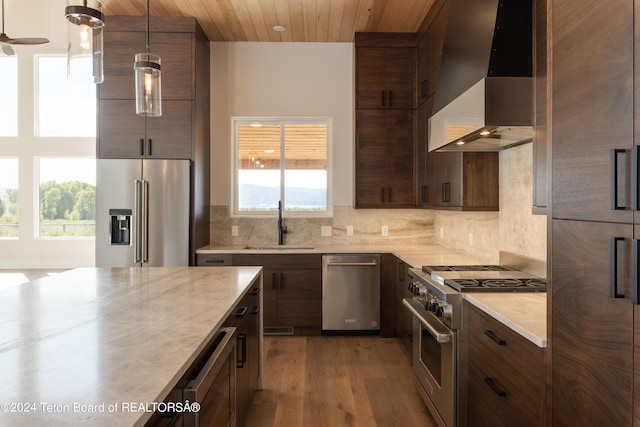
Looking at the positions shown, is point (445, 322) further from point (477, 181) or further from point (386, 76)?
point (386, 76)

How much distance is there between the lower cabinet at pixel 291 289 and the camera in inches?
165

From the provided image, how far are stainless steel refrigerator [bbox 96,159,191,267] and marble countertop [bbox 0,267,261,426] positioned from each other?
1629 millimetres

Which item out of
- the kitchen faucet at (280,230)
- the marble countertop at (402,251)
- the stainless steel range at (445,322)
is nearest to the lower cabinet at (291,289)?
the marble countertop at (402,251)

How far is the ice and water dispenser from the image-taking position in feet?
13.3

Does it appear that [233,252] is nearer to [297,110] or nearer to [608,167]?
[297,110]

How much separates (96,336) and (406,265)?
2.65m

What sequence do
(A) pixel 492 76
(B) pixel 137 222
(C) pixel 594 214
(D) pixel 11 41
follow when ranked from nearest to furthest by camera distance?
(C) pixel 594 214
(A) pixel 492 76
(D) pixel 11 41
(B) pixel 137 222

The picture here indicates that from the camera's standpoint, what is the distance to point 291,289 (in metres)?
4.20

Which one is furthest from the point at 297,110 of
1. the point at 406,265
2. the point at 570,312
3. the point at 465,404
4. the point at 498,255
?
the point at 570,312

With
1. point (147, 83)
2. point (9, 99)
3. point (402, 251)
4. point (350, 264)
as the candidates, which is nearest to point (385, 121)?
point (402, 251)

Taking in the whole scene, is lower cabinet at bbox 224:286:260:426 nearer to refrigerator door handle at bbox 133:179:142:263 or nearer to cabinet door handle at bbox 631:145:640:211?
cabinet door handle at bbox 631:145:640:211

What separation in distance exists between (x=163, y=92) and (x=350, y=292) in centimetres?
264

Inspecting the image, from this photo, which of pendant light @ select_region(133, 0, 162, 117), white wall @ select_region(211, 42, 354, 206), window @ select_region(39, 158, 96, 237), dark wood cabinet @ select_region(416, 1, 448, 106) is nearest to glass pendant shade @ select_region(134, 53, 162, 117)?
pendant light @ select_region(133, 0, 162, 117)

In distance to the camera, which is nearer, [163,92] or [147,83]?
[147,83]
